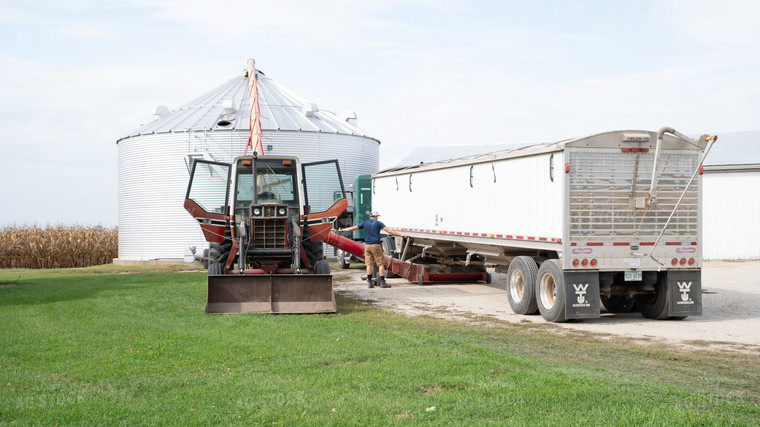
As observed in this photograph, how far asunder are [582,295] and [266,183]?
269 inches

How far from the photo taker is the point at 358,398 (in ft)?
21.6

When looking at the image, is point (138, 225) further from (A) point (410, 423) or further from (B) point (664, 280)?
(A) point (410, 423)

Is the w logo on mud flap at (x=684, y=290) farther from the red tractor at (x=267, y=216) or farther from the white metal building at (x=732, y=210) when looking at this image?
the white metal building at (x=732, y=210)

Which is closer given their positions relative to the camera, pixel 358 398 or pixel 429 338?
pixel 358 398

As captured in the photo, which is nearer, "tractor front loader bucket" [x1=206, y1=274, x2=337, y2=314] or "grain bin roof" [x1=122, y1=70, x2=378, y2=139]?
"tractor front loader bucket" [x1=206, y1=274, x2=337, y2=314]

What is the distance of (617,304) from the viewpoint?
14.4 m

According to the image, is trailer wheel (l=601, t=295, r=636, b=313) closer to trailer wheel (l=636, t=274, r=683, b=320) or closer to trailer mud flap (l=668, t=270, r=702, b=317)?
trailer wheel (l=636, t=274, r=683, b=320)

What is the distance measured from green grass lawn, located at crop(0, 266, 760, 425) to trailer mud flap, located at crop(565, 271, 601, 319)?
2.60 ft

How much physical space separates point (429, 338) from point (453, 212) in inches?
310

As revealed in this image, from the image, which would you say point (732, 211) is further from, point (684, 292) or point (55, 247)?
point (55, 247)

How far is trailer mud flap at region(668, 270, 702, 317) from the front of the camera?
12867 mm

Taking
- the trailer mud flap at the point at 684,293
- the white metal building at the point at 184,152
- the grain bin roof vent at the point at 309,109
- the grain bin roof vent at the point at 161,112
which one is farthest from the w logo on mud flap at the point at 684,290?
the grain bin roof vent at the point at 161,112

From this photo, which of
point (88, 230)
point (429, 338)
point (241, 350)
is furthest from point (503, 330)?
point (88, 230)

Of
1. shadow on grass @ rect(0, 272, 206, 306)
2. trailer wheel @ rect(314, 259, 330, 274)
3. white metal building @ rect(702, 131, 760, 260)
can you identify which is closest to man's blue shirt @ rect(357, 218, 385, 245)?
trailer wheel @ rect(314, 259, 330, 274)
